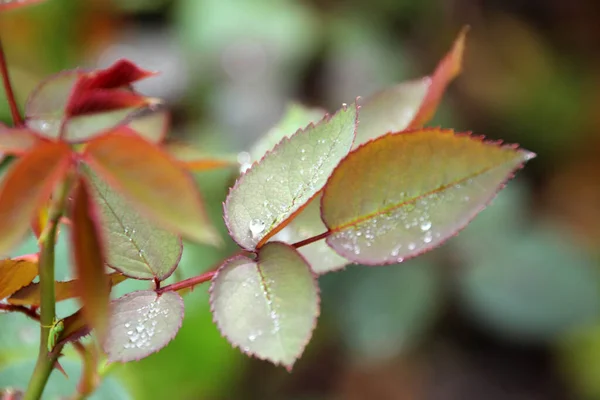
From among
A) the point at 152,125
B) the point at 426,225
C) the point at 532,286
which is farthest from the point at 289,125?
the point at 532,286

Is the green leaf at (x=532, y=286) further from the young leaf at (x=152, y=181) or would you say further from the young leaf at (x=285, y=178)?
the young leaf at (x=152, y=181)

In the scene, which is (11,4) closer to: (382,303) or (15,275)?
(15,275)

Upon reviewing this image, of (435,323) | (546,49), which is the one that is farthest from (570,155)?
(435,323)

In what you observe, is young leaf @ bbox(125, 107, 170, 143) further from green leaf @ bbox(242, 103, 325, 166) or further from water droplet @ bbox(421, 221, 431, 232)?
water droplet @ bbox(421, 221, 431, 232)

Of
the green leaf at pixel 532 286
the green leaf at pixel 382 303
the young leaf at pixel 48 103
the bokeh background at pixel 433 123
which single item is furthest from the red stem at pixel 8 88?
the green leaf at pixel 532 286

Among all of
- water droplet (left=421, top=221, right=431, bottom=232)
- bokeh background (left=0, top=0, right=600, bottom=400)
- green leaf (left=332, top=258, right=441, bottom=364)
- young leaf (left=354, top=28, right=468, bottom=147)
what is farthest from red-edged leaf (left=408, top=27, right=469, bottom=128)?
green leaf (left=332, top=258, right=441, bottom=364)

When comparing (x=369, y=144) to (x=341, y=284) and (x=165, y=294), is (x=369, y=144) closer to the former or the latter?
(x=165, y=294)
